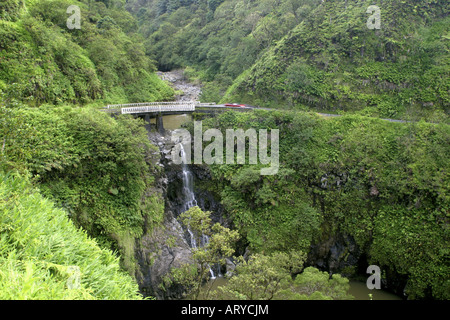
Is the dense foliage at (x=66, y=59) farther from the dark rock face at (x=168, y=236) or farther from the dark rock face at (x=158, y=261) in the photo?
the dark rock face at (x=158, y=261)

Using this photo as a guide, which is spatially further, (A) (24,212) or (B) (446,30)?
(B) (446,30)

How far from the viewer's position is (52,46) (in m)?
22.1

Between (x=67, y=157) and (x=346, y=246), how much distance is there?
60.0ft

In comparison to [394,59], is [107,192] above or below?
below

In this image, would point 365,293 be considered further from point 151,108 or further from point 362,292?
point 151,108

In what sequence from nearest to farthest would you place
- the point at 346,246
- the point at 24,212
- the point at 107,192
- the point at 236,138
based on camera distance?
the point at 24,212
the point at 107,192
the point at 346,246
the point at 236,138

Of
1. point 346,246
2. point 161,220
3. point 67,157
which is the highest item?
point 67,157

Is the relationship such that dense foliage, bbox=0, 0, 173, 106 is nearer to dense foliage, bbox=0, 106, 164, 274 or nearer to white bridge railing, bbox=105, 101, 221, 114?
dense foliage, bbox=0, 106, 164, 274

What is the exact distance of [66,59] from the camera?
22.9 metres

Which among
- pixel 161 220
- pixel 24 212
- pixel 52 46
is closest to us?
pixel 24 212


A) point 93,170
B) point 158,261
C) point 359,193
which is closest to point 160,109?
point 93,170

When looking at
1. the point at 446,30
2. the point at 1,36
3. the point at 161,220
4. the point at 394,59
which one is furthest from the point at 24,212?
the point at 446,30

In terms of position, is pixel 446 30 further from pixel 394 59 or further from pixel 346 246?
pixel 346 246

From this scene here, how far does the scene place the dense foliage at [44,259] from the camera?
18.7ft
